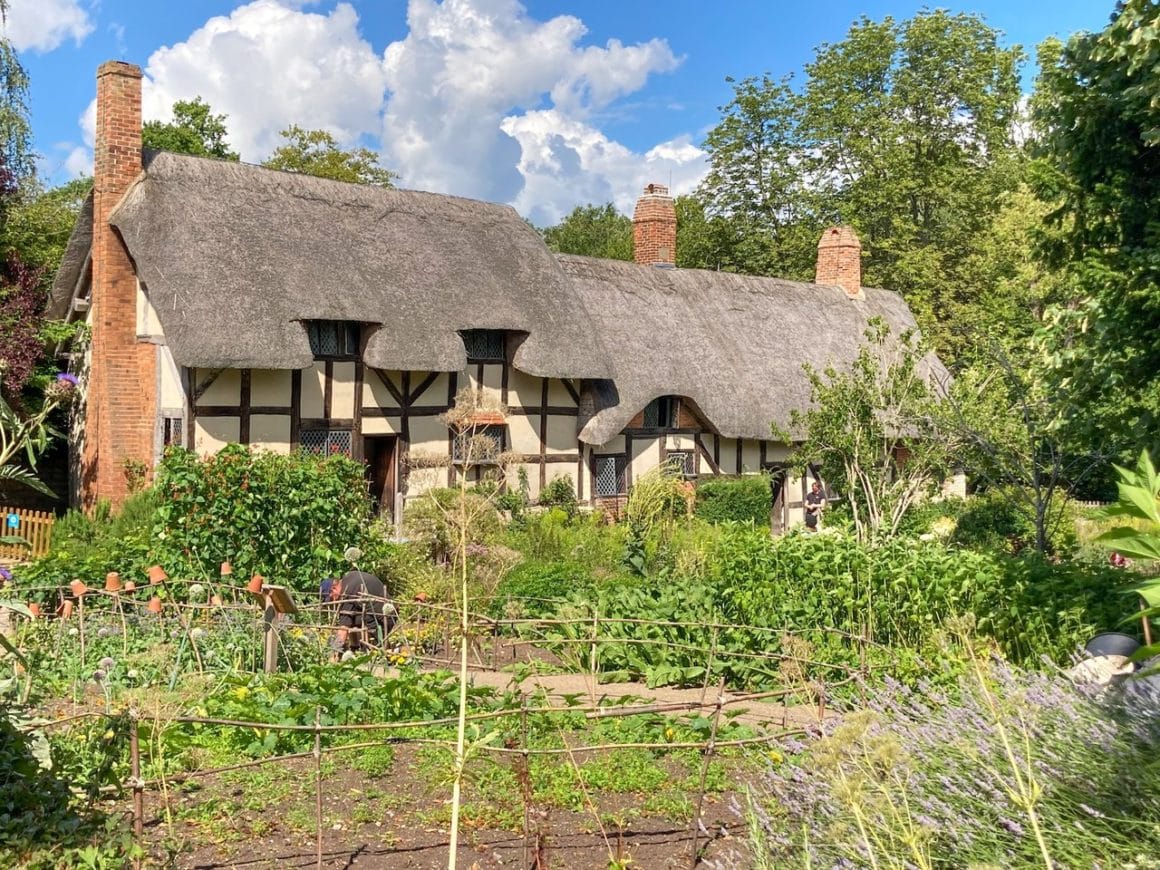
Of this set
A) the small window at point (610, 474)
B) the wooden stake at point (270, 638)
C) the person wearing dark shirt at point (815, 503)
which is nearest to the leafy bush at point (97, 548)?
the wooden stake at point (270, 638)

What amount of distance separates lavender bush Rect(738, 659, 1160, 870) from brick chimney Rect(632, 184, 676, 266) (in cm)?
2006

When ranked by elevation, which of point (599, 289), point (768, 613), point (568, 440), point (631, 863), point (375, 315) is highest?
point (599, 289)

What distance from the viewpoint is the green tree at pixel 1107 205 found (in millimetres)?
9156

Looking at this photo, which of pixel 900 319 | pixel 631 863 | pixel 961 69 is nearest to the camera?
pixel 631 863

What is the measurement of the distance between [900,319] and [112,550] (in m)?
20.4

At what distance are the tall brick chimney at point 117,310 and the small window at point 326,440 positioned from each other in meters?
1.98

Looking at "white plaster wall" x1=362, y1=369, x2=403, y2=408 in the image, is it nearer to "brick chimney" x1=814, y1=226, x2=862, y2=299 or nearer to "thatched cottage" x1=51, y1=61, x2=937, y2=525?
"thatched cottage" x1=51, y1=61, x2=937, y2=525

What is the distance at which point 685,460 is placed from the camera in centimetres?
2036

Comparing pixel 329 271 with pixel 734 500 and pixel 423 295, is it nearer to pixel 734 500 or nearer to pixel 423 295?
pixel 423 295

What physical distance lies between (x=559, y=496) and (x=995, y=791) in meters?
14.5

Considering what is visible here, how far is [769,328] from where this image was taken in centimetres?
2312

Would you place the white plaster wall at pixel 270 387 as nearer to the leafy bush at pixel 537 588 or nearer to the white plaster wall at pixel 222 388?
the white plaster wall at pixel 222 388

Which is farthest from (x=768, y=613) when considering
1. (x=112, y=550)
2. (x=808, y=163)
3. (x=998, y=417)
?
(x=808, y=163)

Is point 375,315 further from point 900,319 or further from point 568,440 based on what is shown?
point 900,319
